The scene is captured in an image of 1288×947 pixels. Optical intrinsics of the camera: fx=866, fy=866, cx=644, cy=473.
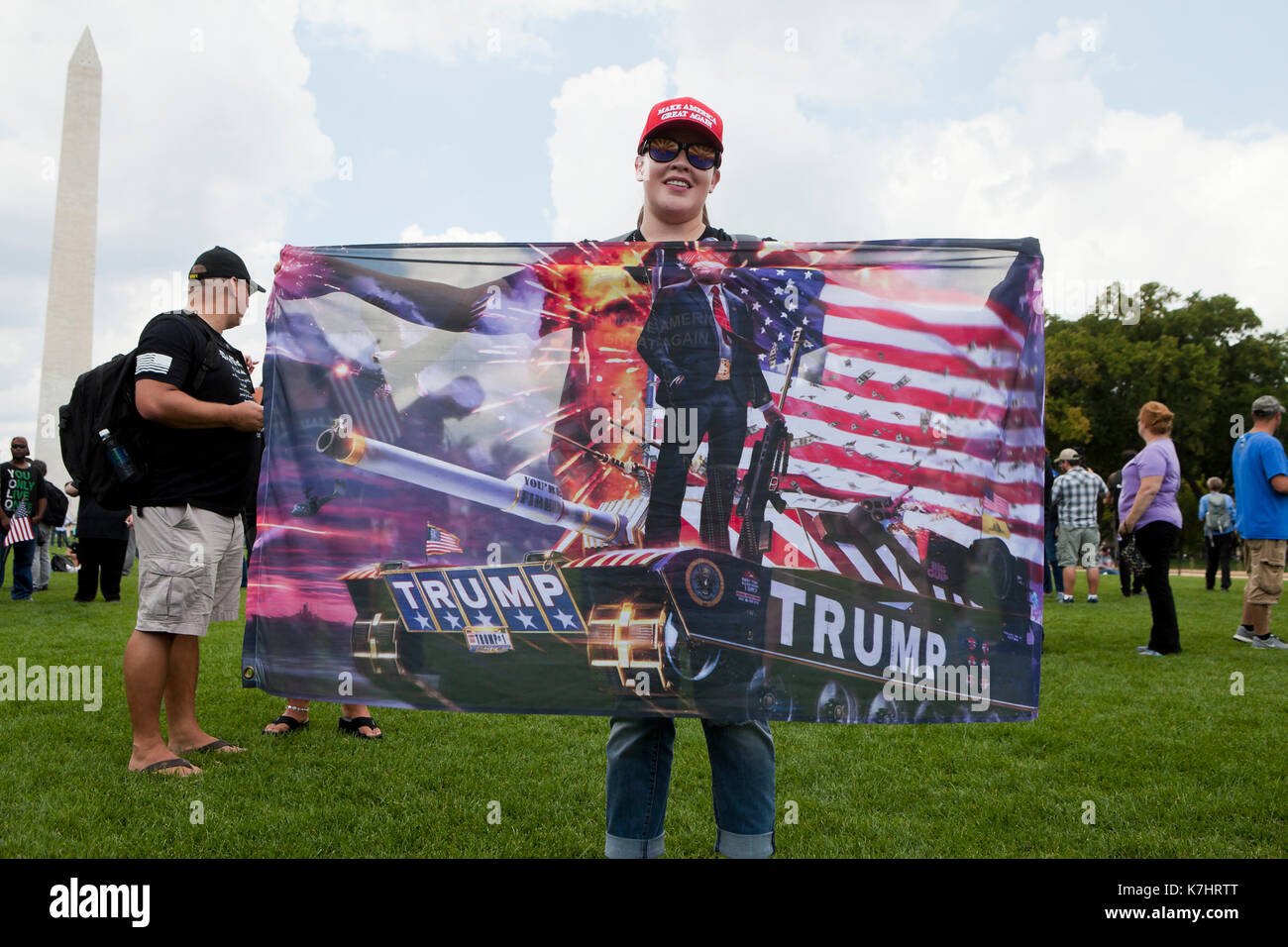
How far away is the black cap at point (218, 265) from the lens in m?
4.31

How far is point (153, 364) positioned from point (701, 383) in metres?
2.57

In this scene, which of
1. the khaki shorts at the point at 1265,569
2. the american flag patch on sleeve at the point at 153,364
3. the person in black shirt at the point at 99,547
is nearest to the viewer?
the american flag patch on sleeve at the point at 153,364

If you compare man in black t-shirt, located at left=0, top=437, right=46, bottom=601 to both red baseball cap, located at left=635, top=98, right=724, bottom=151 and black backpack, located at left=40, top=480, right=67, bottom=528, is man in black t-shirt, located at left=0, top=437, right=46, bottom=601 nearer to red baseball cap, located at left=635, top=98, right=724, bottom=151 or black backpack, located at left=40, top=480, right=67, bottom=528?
black backpack, located at left=40, top=480, right=67, bottom=528

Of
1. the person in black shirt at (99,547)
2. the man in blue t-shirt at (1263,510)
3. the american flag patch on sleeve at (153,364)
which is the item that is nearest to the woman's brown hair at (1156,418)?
the man in blue t-shirt at (1263,510)

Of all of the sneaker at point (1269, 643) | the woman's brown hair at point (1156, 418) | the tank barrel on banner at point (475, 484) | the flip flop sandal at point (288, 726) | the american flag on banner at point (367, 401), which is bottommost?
the flip flop sandal at point (288, 726)

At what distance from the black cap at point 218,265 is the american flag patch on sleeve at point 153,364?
662 millimetres

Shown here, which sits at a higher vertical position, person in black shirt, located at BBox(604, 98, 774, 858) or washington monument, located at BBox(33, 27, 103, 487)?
washington monument, located at BBox(33, 27, 103, 487)

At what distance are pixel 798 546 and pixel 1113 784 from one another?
7.05 feet

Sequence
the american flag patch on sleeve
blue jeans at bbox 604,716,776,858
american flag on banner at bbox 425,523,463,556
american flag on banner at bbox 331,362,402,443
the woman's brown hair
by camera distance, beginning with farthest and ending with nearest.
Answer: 1. the woman's brown hair
2. the american flag patch on sleeve
3. american flag on banner at bbox 331,362,402,443
4. american flag on banner at bbox 425,523,463,556
5. blue jeans at bbox 604,716,776,858

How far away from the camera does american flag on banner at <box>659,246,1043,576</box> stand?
2789mm

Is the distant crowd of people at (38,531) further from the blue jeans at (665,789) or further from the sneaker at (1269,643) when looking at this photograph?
the sneaker at (1269,643)

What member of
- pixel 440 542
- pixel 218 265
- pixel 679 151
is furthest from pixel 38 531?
pixel 679 151

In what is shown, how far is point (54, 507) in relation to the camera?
12594mm
